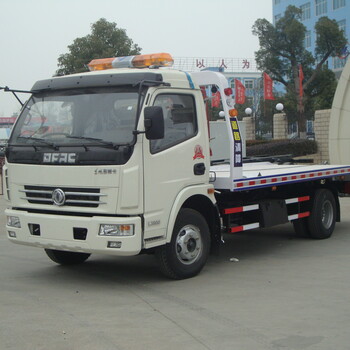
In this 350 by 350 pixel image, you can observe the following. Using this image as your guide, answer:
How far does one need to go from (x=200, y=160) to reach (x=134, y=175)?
1.20 m

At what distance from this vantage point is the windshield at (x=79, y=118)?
21.3 ft

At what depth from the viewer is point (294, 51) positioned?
109 feet

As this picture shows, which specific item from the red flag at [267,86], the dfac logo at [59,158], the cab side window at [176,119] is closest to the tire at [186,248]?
the cab side window at [176,119]

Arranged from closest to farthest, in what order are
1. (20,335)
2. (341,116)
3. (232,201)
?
(20,335), (232,201), (341,116)

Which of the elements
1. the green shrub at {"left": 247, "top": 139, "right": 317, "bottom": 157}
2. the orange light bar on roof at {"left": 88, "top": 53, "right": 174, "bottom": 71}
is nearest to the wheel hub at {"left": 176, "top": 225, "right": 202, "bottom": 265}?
the orange light bar on roof at {"left": 88, "top": 53, "right": 174, "bottom": 71}

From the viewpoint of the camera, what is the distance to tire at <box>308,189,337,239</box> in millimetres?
9688

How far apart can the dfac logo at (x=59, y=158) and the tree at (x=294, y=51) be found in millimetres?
26676

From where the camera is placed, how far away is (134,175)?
20.7ft

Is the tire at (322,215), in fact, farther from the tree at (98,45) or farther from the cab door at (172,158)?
the tree at (98,45)

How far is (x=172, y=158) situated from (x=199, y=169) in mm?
521

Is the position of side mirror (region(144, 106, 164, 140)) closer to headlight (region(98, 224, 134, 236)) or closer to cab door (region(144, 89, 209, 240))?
cab door (region(144, 89, 209, 240))

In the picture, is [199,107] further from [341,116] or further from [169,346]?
[341,116]

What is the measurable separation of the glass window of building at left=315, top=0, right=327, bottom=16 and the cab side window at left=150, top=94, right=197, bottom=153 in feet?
188

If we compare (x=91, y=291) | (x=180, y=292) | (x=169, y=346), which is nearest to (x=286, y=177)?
(x=180, y=292)
